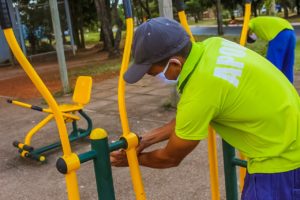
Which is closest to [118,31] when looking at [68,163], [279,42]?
[279,42]

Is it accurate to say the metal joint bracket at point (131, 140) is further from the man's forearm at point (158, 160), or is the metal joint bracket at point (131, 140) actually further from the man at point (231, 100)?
the man at point (231, 100)

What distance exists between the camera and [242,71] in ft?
5.48

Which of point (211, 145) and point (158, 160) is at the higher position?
point (158, 160)

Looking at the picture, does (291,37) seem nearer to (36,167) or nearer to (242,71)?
(242,71)

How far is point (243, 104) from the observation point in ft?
5.43

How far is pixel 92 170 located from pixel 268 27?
2146 mm

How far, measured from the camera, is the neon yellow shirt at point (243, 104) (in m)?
1.62

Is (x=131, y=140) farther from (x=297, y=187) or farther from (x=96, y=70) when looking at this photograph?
(x=96, y=70)

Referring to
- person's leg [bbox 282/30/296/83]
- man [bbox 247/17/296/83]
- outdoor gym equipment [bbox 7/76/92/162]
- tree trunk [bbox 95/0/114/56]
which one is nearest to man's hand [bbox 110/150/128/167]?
man [bbox 247/17/296/83]

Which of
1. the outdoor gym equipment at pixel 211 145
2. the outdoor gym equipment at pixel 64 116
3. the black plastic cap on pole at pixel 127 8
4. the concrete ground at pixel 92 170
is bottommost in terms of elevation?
the concrete ground at pixel 92 170

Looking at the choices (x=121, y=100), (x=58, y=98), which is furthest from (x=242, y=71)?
(x=58, y=98)

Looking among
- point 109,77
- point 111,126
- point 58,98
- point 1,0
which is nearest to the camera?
point 1,0

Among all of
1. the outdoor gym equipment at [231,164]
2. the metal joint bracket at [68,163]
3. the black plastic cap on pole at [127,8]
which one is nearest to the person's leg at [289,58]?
the outdoor gym equipment at [231,164]

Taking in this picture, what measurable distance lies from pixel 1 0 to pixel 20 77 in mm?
11174
